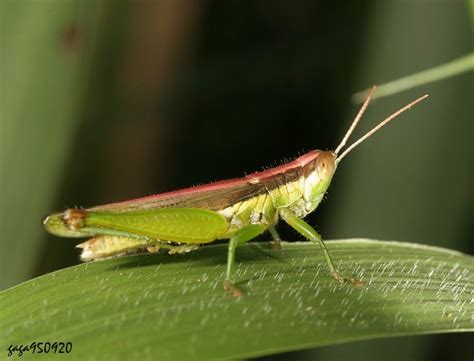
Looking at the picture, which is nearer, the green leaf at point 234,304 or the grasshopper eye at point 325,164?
the green leaf at point 234,304

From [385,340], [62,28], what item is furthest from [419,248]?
[62,28]

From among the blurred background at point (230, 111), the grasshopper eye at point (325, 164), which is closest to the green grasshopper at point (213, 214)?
the grasshopper eye at point (325, 164)

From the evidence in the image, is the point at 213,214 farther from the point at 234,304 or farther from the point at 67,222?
the point at 234,304

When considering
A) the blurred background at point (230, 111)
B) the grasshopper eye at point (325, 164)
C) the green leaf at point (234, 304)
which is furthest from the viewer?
the blurred background at point (230, 111)

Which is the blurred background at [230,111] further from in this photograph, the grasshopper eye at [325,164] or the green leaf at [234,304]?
the green leaf at [234,304]

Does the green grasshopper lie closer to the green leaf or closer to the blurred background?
the green leaf

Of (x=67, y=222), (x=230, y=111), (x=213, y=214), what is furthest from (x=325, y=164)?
(x=230, y=111)

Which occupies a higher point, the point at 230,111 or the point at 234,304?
the point at 230,111

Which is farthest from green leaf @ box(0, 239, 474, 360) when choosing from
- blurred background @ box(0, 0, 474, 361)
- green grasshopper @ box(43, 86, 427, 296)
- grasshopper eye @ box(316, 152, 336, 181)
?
blurred background @ box(0, 0, 474, 361)
